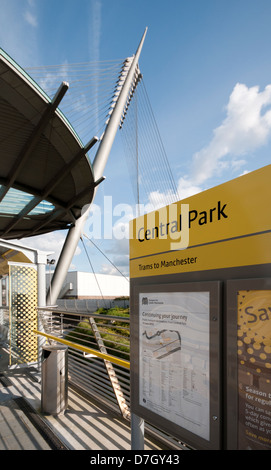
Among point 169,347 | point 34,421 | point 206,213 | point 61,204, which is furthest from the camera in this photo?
point 61,204

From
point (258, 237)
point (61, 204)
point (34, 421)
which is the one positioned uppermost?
point (61, 204)

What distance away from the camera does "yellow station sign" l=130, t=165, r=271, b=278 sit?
57.2 inches

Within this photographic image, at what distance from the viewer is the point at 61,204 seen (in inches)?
710

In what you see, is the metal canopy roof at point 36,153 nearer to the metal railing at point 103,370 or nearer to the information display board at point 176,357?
the metal railing at point 103,370

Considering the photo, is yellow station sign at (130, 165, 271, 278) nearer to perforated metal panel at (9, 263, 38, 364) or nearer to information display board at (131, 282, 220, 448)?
information display board at (131, 282, 220, 448)

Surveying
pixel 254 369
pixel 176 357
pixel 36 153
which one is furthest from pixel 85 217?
pixel 254 369

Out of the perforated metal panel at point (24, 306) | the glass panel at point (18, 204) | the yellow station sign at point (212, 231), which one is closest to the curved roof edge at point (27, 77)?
the perforated metal panel at point (24, 306)

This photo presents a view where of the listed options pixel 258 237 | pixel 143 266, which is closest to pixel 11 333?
pixel 143 266

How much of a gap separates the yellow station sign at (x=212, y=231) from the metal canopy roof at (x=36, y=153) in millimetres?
7562

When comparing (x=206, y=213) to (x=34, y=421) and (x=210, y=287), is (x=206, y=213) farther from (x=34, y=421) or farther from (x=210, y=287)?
(x=34, y=421)

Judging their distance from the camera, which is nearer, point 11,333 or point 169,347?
point 169,347

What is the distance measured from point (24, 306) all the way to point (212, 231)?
6.75 meters
